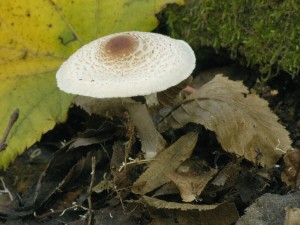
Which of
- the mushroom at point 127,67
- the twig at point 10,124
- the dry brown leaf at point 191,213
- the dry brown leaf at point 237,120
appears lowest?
the dry brown leaf at point 191,213

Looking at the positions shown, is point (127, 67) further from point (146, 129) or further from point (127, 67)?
point (146, 129)

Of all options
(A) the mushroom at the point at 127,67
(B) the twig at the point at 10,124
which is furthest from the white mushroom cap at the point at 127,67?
(B) the twig at the point at 10,124

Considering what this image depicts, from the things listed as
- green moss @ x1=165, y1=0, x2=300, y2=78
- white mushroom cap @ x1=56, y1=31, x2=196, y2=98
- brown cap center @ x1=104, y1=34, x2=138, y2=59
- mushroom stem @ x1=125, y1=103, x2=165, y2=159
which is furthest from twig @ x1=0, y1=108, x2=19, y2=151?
green moss @ x1=165, y1=0, x2=300, y2=78

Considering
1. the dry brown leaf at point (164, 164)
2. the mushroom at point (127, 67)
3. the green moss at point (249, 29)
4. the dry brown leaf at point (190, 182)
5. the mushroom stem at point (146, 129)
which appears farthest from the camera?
the green moss at point (249, 29)

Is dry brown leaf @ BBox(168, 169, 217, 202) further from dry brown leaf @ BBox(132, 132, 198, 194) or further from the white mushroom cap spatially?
the white mushroom cap

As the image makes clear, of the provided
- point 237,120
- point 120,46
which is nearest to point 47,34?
point 120,46

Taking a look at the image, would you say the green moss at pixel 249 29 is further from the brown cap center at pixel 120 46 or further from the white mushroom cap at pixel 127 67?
the brown cap center at pixel 120 46

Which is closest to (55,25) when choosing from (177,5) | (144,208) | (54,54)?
(54,54)

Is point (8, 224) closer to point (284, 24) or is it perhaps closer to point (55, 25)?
point (55, 25)
